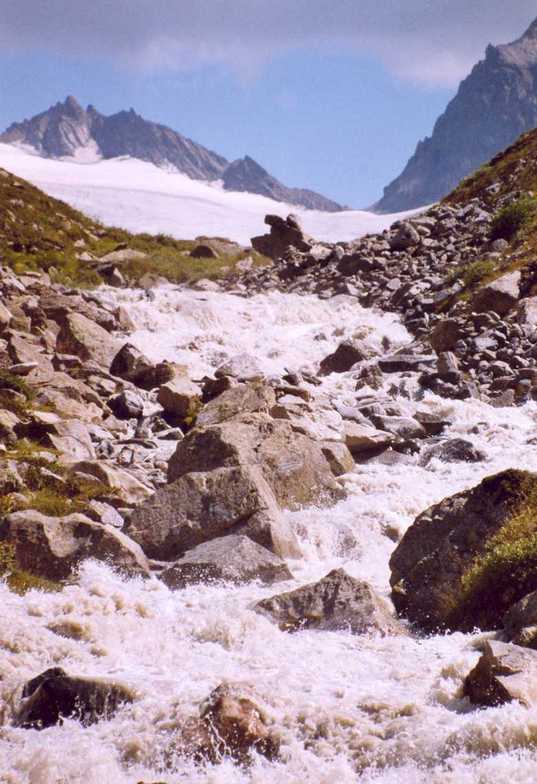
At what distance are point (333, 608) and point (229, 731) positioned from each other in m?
2.96

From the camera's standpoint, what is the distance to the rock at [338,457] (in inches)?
663

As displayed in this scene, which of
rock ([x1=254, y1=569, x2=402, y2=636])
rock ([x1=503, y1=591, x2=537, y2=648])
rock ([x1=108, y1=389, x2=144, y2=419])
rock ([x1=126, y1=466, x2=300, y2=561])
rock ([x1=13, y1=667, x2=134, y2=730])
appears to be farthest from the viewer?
rock ([x1=108, y1=389, x2=144, y2=419])

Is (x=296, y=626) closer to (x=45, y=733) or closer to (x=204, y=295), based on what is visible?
(x=45, y=733)

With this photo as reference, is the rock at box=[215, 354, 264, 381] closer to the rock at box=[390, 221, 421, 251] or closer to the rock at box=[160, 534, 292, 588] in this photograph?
the rock at box=[160, 534, 292, 588]

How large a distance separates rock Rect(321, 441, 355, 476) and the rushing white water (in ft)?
3.84

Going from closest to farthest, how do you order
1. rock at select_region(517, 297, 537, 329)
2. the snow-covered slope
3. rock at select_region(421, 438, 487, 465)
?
1. rock at select_region(421, 438, 487, 465)
2. rock at select_region(517, 297, 537, 329)
3. the snow-covered slope

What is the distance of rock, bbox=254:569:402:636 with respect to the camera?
400 inches

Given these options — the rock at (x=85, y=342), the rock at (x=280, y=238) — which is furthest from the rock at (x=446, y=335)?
the rock at (x=280, y=238)

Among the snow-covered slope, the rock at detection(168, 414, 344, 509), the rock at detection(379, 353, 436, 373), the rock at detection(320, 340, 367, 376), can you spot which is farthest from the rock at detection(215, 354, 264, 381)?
the snow-covered slope

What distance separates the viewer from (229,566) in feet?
38.5

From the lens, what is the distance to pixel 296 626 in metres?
10.2

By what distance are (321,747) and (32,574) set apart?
209 inches

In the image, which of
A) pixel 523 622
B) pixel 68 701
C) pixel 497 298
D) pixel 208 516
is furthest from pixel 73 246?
pixel 523 622

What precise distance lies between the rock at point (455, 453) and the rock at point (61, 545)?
324 inches
